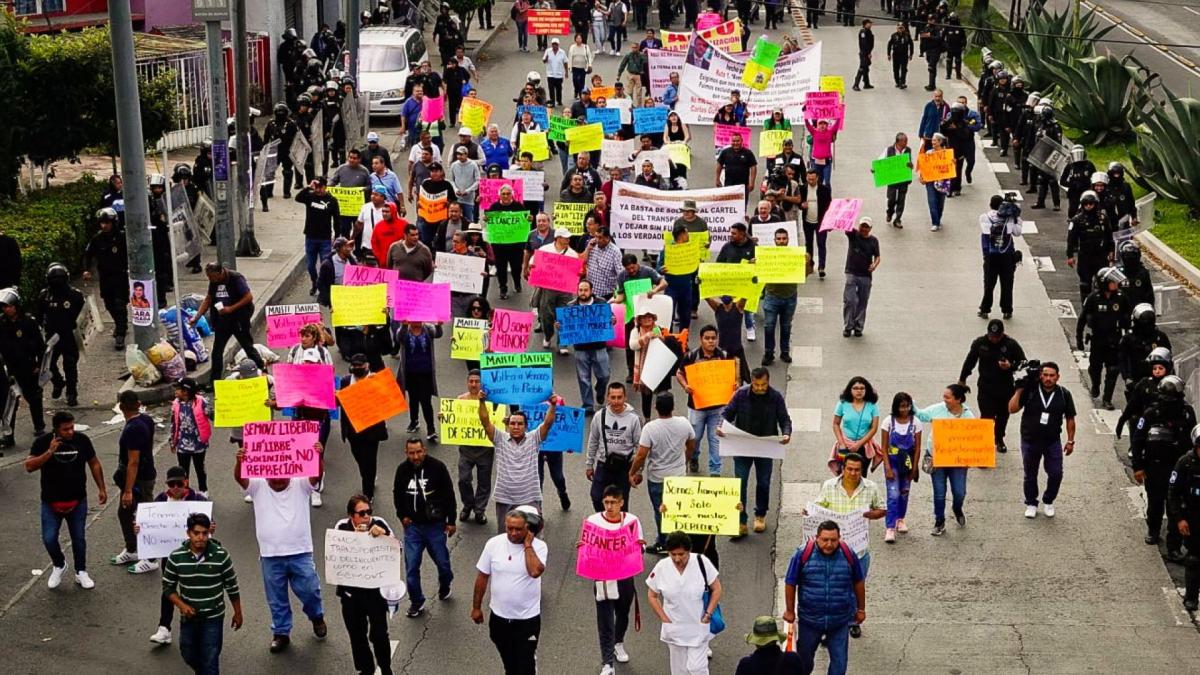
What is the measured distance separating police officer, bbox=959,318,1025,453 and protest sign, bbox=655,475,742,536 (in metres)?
4.62

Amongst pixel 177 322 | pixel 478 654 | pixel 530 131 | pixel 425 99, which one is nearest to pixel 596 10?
pixel 425 99

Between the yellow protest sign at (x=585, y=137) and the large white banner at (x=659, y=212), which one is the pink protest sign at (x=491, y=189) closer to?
the large white banner at (x=659, y=212)

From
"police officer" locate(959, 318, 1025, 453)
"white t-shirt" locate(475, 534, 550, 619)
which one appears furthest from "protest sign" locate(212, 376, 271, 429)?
"police officer" locate(959, 318, 1025, 453)

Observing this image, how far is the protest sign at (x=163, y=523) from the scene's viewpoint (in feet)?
43.3

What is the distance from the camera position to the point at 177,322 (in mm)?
19812

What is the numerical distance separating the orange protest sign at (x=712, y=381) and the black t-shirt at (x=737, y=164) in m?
9.19

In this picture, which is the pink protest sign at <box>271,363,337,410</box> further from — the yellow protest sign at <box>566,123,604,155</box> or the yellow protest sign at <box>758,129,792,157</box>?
the yellow protest sign at <box>758,129,792,157</box>

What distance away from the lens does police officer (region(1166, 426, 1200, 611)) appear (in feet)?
45.5

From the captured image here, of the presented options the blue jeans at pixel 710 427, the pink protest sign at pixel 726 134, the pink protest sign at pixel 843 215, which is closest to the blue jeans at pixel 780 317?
the pink protest sign at pixel 843 215

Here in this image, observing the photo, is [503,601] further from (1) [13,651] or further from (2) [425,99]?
(2) [425,99]

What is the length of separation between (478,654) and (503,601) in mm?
1321

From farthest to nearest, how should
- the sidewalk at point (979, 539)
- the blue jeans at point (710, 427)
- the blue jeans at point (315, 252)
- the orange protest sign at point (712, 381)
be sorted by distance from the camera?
the blue jeans at point (315, 252) < the blue jeans at point (710, 427) < the orange protest sign at point (712, 381) < the sidewalk at point (979, 539)

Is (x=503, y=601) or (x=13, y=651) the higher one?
(x=503, y=601)

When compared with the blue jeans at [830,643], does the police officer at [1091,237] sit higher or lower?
higher
